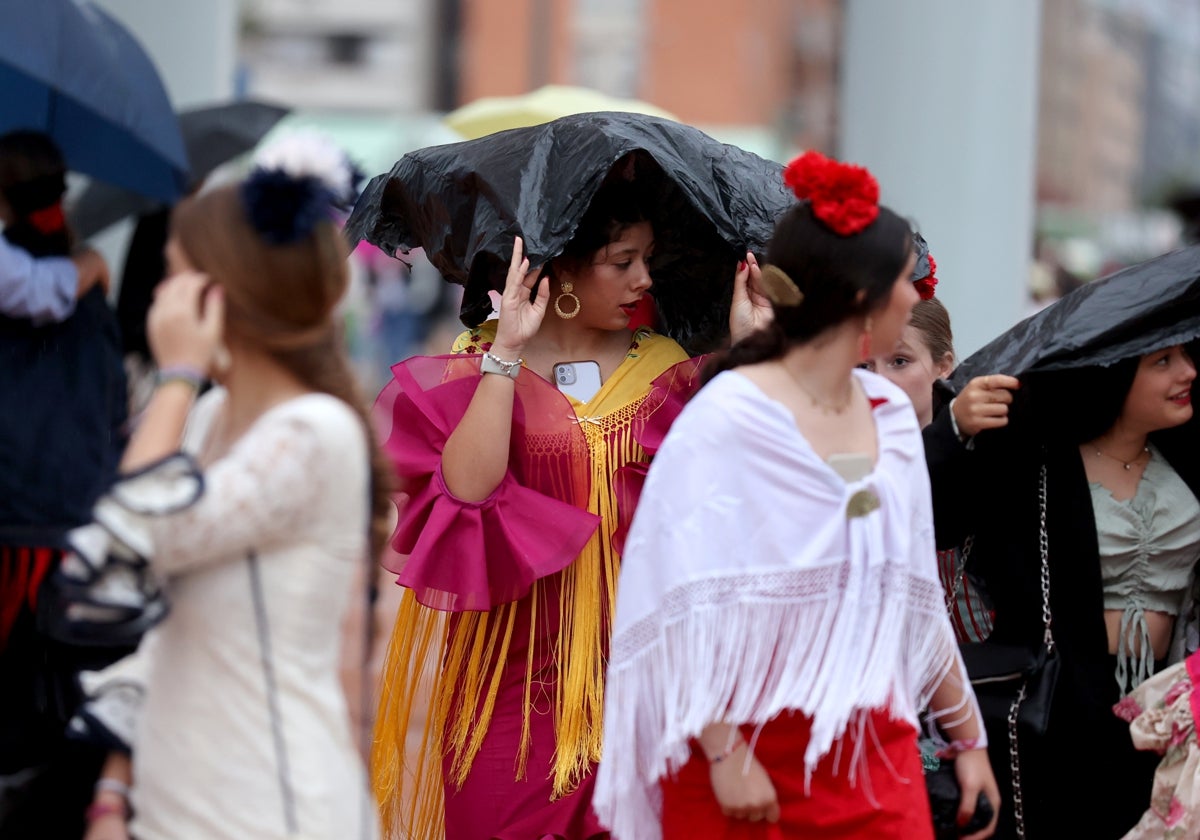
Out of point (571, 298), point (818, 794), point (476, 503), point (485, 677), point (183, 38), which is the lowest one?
point (485, 677)

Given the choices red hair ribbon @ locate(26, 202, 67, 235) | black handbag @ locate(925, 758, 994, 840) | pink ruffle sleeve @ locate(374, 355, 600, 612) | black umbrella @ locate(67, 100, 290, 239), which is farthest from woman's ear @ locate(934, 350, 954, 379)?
black umbrella @ locate(67, 100, 290, 239)

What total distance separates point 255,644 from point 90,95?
9.34ft

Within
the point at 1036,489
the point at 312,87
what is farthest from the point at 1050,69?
the point at 1036,489

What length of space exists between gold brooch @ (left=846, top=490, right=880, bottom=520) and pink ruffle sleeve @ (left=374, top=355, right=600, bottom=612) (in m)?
0.97

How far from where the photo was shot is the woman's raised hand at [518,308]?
12.7ft

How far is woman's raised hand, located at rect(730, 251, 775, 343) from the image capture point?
13.2ft

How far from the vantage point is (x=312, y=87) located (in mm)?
55625

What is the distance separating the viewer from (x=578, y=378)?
4.16 metres

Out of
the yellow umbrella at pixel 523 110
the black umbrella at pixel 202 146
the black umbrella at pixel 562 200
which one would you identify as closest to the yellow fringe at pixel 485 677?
the black umbrella at pixel 562 200

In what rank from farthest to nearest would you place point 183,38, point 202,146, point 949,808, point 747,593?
point 183,38, point 202,146, point 949,808, point 747,593

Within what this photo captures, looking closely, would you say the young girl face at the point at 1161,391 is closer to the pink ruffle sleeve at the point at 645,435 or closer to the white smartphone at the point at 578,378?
the pink ruffle sleeve at the point at 645,435

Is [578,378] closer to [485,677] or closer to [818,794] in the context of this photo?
[485,677]

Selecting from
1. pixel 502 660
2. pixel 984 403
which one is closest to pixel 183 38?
pixel 502 660

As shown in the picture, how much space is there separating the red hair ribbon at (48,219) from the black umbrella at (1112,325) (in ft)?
7.20
